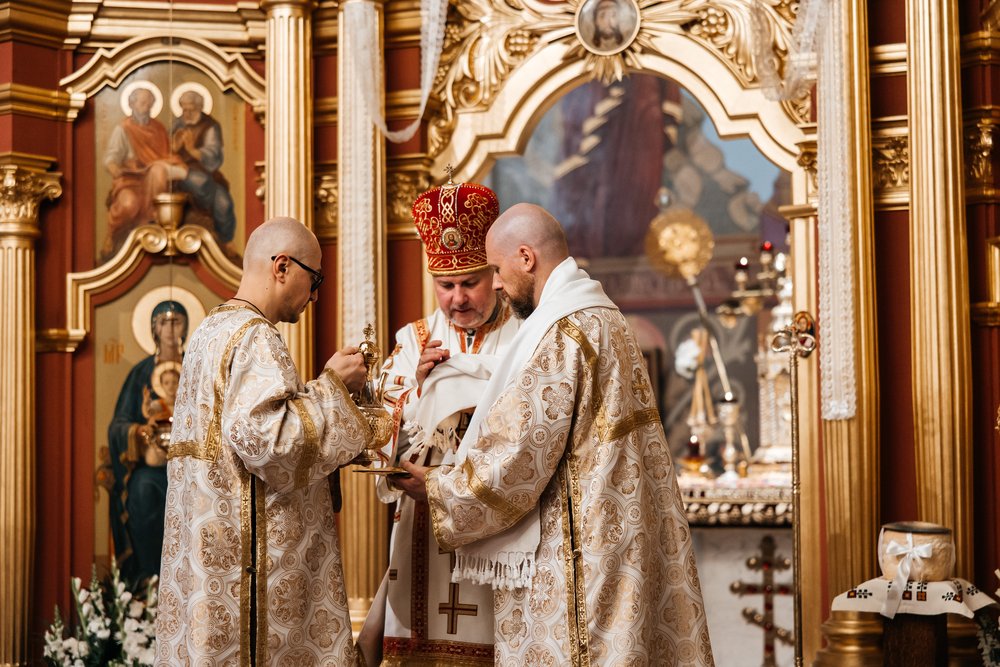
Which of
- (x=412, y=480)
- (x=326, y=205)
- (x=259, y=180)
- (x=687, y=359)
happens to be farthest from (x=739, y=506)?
(x=412, y=480)

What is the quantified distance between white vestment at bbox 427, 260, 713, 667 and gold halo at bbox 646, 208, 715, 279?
22.3ft

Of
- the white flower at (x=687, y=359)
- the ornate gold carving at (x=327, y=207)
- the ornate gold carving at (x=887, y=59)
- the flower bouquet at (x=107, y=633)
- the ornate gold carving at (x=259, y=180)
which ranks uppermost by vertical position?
the ornate gold carving at (x=887, y=59)

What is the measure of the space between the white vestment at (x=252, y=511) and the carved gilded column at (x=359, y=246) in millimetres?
2659

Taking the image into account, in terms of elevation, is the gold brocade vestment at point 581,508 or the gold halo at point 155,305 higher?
the gold halo at point 155,305

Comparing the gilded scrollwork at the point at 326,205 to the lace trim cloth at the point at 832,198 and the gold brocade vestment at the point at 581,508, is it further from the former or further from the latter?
the gold brocade vestment at the point at 581,508

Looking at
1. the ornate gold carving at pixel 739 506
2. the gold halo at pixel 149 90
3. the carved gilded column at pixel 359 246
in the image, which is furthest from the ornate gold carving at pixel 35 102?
the ornate gold carving at pixel 739 506

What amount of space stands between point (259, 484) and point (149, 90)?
12.8ft

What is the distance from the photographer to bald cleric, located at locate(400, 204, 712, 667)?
3.72 m

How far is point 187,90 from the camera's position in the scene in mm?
7301

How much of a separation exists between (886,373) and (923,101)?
1.25 metres

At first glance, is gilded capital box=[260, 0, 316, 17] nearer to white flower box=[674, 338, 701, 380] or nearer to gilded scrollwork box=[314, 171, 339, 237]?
gilded scrollwork box=[314, 171, 339, 237]

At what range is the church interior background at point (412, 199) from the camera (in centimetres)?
606

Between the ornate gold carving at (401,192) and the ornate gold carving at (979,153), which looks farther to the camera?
the ornate gold carving at (401,192)

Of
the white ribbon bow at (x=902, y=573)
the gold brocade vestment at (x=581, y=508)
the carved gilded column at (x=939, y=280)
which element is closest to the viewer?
the gold brocade vestment at (x=581, y=508)
